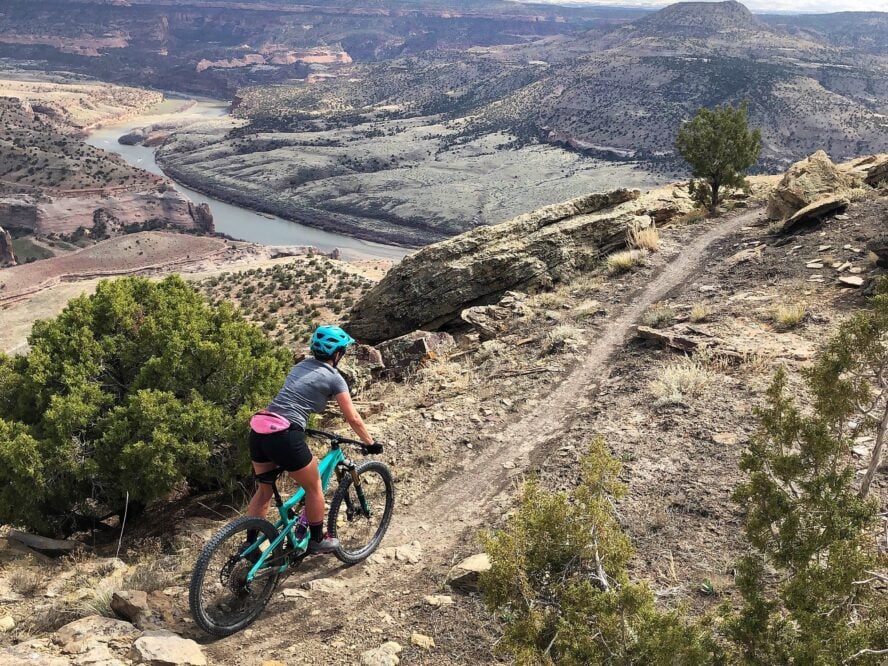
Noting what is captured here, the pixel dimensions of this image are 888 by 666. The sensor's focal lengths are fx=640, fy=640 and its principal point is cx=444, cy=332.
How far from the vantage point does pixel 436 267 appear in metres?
16.3

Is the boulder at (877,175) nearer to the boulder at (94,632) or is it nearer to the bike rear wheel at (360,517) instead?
the bike rear wheel at (360,517)

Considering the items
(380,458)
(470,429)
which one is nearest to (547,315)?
(470,429)

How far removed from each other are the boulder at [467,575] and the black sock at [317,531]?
1.18 m

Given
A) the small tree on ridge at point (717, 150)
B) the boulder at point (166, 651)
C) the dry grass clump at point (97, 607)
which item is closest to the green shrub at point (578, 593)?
Result: the boulder at point (166, 651)

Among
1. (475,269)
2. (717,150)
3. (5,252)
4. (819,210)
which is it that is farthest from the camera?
(5,252)

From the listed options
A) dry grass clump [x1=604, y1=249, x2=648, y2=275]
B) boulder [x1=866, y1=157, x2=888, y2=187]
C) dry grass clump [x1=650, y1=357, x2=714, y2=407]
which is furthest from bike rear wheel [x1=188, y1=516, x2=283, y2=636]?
boulder [x1=866, y1=157, x2=888, y2=187]

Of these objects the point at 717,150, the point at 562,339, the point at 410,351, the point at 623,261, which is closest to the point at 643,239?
the point at 623,261

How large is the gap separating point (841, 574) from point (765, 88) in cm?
15479

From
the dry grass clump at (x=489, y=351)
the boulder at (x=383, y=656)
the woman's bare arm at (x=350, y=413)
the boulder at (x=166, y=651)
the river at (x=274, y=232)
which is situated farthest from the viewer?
the river at (x=274, y=232)

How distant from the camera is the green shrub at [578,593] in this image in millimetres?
3557

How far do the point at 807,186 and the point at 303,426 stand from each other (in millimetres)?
18898

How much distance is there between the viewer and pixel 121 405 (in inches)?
332

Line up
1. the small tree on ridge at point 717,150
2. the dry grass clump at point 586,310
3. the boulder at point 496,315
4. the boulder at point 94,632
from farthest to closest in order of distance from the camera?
the small tree on ridge at point 717,150, the boulder at point 496,315, the dry grass clump at point 586,310, the boulder at point 94,632

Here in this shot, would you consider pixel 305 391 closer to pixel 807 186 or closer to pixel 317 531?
pixel 317 531
